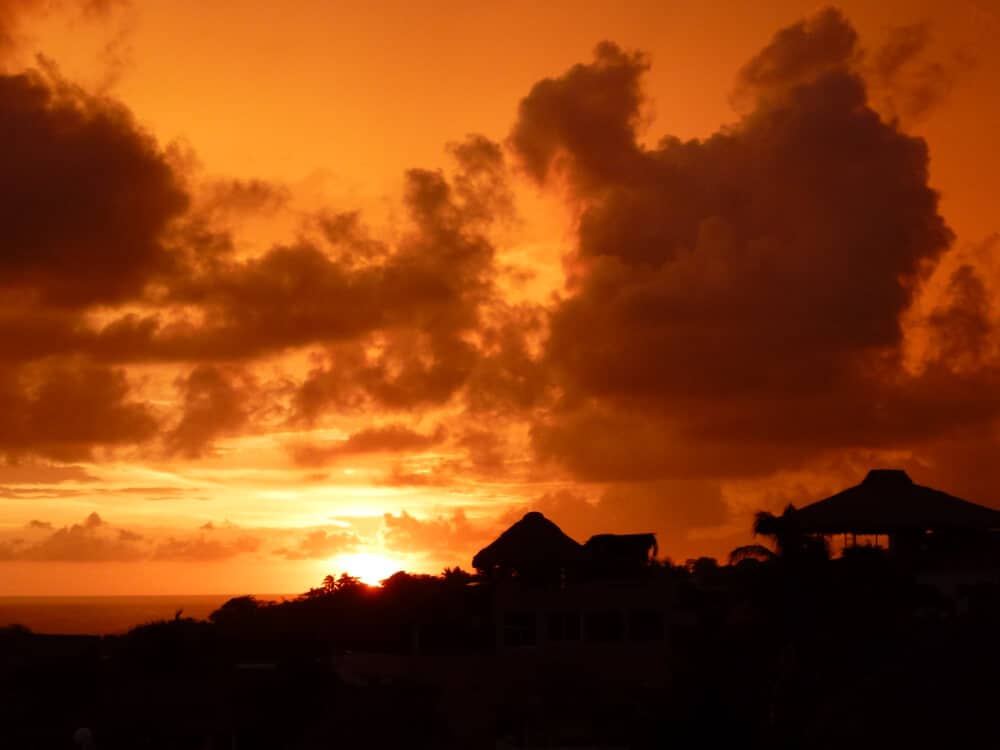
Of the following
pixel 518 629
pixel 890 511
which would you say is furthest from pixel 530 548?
pixel 890 511

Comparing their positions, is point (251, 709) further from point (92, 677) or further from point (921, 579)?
point (921, 579)

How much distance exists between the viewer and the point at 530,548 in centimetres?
5475

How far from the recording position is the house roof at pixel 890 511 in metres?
51.4

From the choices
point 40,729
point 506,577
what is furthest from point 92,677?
point 506,577

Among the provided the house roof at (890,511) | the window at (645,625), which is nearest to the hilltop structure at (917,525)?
the house roof at (890,511)

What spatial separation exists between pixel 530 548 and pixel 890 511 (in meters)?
13.9

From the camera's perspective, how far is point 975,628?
40.7 meters

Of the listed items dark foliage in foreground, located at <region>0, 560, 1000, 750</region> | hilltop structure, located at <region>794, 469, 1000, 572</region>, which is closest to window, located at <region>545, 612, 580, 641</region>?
dark foliage in foreground, located at <region>0, 560, 1000, 750</region>

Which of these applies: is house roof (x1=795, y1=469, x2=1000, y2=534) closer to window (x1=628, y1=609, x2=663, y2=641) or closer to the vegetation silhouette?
the vegetation silhouette

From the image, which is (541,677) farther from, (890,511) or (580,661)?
(890,511)

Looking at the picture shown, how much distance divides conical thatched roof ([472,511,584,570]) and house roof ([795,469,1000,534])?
9267mm

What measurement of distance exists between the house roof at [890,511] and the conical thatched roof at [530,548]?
30.4 feet

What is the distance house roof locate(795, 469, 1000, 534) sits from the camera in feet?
169

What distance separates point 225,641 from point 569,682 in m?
25.4
